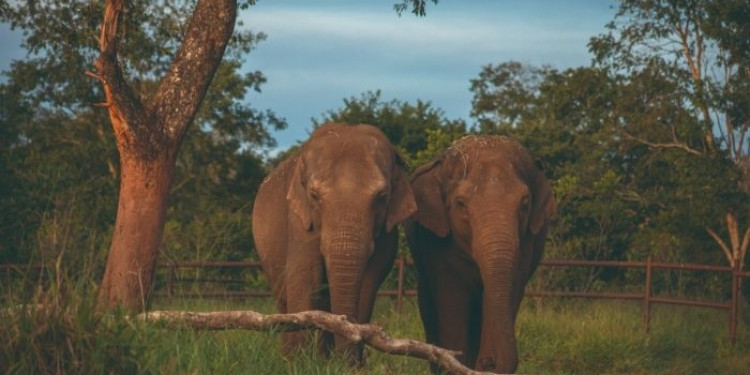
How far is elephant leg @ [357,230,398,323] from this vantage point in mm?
11656

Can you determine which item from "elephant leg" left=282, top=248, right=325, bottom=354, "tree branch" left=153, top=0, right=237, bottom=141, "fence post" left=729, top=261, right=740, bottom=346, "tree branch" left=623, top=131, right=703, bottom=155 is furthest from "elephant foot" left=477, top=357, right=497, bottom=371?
"tree branch" left=623, top=131, right=703, bottom=155

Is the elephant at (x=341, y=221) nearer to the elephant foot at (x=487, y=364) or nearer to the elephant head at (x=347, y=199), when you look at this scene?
the elephant head at (x=347, y=199)

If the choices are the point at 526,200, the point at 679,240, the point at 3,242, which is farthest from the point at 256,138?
the point at 526,200

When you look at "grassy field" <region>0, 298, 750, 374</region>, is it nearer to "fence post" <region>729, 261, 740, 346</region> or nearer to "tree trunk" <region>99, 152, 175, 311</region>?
"fence post" <region>729, 261, 740, 346</region>

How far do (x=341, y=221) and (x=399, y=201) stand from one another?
0.80m

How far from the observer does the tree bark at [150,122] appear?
52.1ft

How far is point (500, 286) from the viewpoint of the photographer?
1165 centimetres

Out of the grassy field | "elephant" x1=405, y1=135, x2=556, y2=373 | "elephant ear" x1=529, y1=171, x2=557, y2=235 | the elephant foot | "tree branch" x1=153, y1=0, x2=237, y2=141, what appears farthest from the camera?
"tree branch" x1=153, y1=0, x2=237, y2=141

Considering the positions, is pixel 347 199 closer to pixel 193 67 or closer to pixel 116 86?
pixel 193 67

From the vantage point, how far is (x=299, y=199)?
12023mm

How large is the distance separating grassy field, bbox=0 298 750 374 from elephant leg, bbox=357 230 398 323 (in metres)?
0.50

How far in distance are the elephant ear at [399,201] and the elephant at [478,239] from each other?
20.6 inches

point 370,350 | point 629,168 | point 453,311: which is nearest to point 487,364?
point 453,311

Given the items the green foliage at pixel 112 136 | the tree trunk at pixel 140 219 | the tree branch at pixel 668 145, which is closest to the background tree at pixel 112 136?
the green foliage at pixel 112 136
